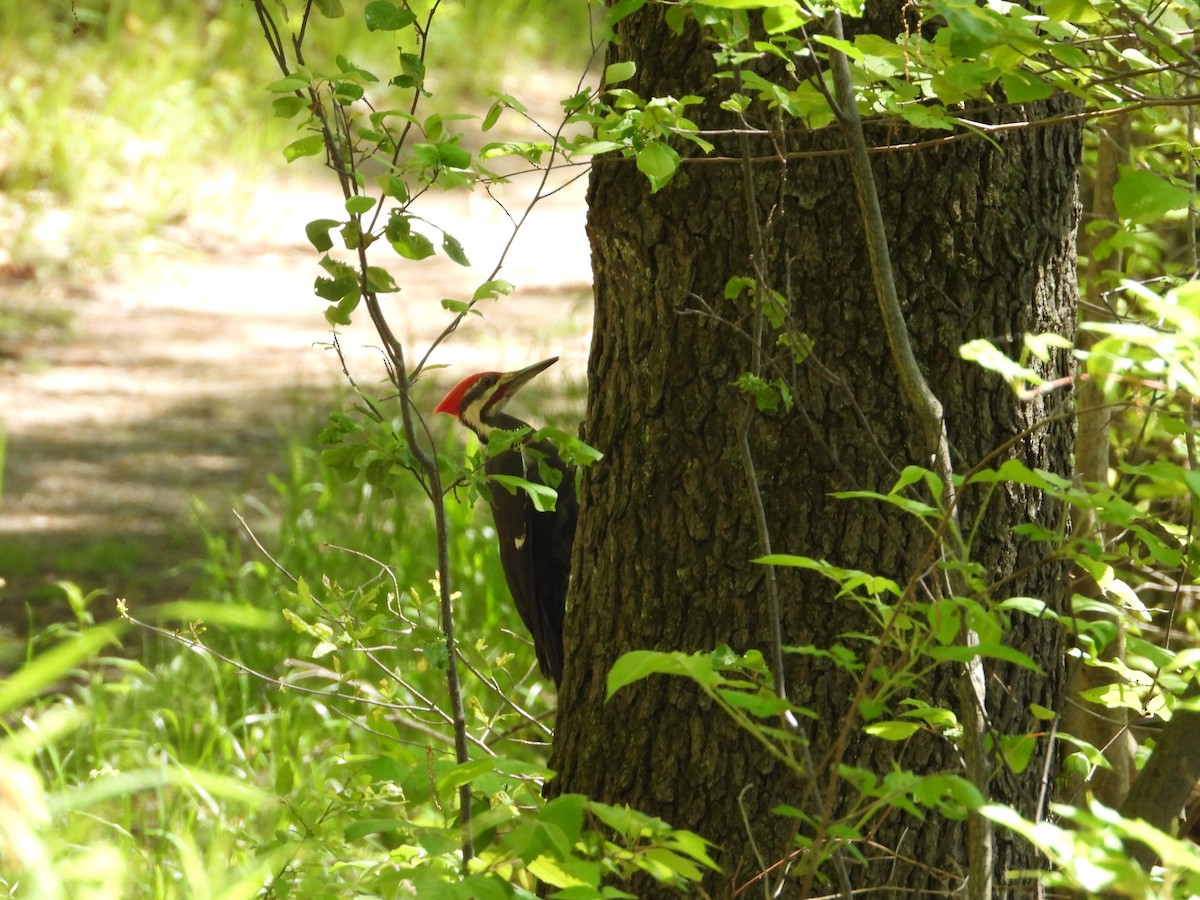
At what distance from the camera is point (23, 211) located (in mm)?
7883

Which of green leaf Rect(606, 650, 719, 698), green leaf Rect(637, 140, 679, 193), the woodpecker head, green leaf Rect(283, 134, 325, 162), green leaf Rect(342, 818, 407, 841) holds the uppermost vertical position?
green leaf Rect(283, 134, 325, 162)

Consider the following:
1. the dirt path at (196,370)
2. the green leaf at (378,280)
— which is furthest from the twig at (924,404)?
the dirt path at (196,370)

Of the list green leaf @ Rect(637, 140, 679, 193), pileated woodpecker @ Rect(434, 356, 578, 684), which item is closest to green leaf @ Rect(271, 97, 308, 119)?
green leaf @ Rect(637, 140, 679, 193)

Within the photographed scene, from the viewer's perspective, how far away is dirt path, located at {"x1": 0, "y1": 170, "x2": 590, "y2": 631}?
16.7ft

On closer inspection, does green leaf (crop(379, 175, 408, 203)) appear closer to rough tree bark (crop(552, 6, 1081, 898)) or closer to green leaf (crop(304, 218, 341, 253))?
green leaf (crop(304, 218, 341, 253))

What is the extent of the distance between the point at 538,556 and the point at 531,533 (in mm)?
66

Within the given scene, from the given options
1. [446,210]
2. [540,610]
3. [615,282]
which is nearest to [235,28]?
[446,210]

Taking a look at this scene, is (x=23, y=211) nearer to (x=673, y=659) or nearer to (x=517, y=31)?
(x=517, y=31)

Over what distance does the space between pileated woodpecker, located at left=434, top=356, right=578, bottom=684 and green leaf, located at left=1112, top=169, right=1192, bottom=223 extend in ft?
5.88

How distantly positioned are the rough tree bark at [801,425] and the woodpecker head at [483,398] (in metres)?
1.51

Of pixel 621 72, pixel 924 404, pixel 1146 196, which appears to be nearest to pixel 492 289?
pixel 621 72

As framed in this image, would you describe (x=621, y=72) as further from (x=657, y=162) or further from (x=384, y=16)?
(x=384, y=16)

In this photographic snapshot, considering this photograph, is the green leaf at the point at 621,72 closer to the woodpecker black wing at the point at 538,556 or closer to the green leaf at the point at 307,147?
the green leaf at the point at 307,147

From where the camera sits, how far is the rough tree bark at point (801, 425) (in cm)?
194
